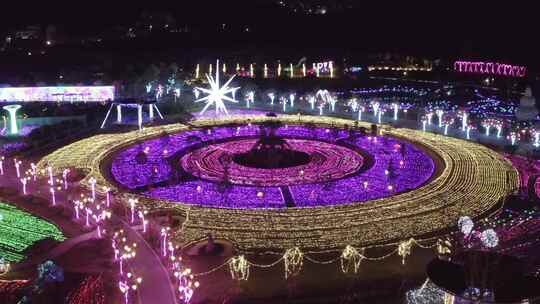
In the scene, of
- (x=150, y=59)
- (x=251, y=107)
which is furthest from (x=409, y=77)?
(x=150, y=59)

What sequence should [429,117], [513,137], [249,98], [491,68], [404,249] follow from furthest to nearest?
[491,68] < [249,98] < [429,117] < [513,137] < [404,249]

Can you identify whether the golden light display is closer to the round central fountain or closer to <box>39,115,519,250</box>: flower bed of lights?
<box>39,115,519,250</box>: flower bed of lights

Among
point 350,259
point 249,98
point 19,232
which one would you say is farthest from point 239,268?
point 249,98

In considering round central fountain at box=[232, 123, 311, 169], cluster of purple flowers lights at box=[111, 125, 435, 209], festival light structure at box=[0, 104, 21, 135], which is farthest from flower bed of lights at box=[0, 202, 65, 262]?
festival light structure at box=[0, 104, 21, 135]

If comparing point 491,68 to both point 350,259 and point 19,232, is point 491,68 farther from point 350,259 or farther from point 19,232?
point 19,232

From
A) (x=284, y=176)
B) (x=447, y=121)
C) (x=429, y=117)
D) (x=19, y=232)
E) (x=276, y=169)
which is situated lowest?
(x=19, y=232)

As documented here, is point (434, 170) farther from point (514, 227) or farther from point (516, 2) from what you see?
point (516, 2)
